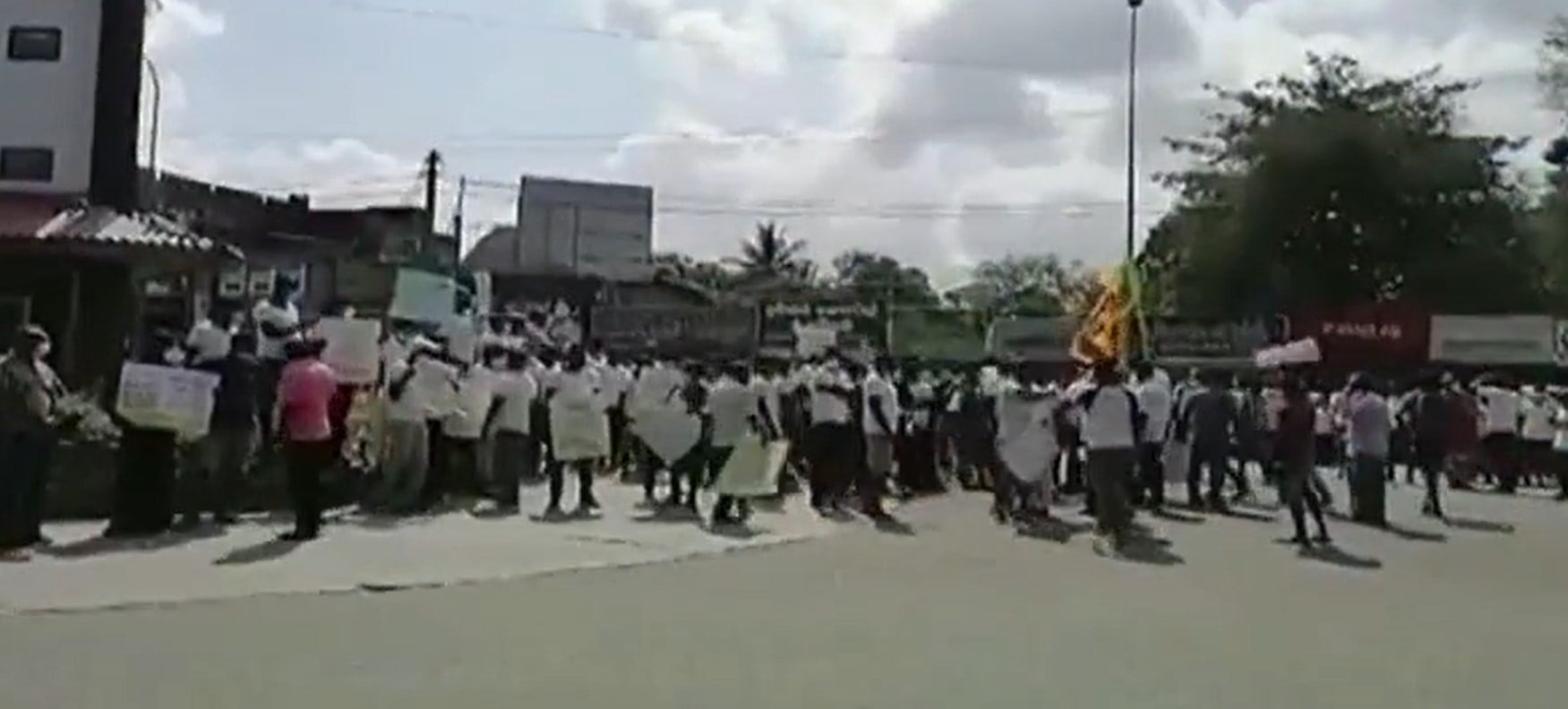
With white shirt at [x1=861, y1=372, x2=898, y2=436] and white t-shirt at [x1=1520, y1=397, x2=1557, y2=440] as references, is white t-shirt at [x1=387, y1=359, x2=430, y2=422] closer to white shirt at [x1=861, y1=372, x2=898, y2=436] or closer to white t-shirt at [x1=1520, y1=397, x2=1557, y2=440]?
white shirt at [x1=861, y1=372, x2=898, y2=436]

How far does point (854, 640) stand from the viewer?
10.9m

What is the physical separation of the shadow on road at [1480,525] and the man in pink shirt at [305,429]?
39.9 ft

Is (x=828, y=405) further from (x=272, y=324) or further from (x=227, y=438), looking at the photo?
(x=227, y=438)

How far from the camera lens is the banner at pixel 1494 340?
172ft

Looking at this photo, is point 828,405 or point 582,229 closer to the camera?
point 828,405

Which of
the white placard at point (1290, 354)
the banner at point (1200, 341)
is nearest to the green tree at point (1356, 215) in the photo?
the banner at point (1200, 341)

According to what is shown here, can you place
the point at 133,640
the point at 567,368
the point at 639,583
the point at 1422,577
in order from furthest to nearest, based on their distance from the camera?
the point at 567,368
the point at 1422,577
the point at 639,583
the point at 133,640

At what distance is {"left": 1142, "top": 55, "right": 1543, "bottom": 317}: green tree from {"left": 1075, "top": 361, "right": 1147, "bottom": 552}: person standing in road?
1943 inches

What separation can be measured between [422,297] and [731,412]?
40.6ft

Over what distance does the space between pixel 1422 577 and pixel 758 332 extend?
31.0m

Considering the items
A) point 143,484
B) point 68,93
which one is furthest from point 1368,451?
point 68,93

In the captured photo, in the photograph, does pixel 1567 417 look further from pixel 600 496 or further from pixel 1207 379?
pixel 600 496

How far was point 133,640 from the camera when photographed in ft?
34.1

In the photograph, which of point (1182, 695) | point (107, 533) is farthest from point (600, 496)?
point (1182, 695)
